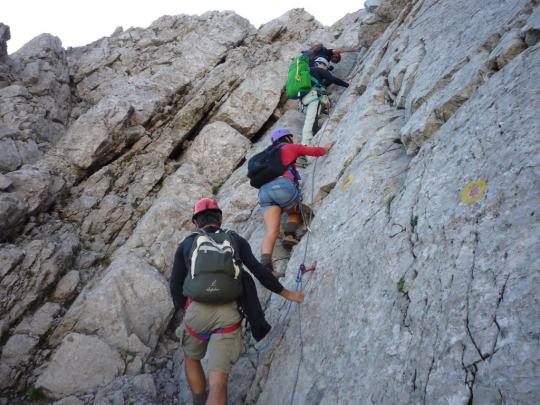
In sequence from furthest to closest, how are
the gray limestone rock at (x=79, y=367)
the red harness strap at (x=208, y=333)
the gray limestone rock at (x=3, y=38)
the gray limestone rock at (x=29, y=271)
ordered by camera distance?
the gray limestone rock at (x=3, y=38)
the gray limestone rock at (x=29, y=271)
the gray limestone rock at (x=79, y=367)
the red harness strap at (x=208, y=333)

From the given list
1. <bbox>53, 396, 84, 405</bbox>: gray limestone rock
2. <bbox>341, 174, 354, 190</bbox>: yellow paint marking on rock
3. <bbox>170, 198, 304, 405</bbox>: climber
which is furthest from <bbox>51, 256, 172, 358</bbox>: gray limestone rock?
<bbox>341, 174, 354, 190</bbox>: yellow paint marking on rock

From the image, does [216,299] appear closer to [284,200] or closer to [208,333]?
[208,333]

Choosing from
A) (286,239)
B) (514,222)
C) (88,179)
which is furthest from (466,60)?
(88,179)

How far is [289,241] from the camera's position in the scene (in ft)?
26.2

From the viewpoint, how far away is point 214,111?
15023 mm

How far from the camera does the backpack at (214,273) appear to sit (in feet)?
16.8

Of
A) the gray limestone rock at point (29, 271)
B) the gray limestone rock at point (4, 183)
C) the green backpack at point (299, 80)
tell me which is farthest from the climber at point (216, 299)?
the green backpack at point (299, 80)

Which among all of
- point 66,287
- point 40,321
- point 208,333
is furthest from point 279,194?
point 40,321

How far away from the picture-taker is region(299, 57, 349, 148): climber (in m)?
12.3

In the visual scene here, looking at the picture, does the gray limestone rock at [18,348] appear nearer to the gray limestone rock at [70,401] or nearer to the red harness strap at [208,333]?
the gray limestone rock at [70,401]

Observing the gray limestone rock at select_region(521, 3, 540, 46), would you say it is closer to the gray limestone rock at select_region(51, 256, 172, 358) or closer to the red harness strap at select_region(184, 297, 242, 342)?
the red harness strap at select_region(184, 297, 242, 342)

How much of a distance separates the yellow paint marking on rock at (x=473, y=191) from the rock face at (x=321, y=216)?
3 centimetres

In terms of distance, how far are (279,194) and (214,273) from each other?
3021mm

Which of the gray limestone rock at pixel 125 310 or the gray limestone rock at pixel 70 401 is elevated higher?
the gray limestone rock at pixel 125 310
